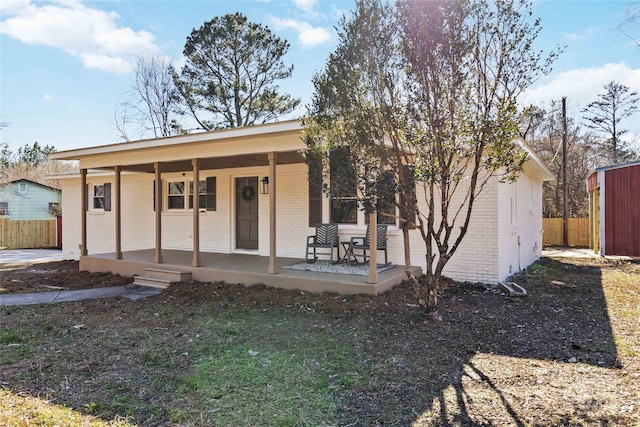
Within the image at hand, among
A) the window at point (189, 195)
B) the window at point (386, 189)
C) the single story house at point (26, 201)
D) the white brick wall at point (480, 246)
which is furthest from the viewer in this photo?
the single story house at point (26, 201)

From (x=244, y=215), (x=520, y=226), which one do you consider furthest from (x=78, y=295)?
(x=520, y=226)

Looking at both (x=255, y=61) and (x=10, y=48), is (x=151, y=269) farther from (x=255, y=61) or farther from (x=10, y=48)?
(x=255, y=61)

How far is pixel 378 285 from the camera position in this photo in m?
6.39

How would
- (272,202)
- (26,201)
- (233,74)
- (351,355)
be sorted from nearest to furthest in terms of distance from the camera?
(351,355), (272,202), (233,74), (26,201)

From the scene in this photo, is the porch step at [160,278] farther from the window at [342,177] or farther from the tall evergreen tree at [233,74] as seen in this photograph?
the tall evergreen tree at [233,74]

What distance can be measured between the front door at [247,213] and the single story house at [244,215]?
0.03m

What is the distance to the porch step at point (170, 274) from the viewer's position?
8312 millimetres

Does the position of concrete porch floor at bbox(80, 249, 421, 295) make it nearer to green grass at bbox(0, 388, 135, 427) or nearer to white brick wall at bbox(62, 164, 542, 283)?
white brick wall at bbox(62, 164, 542, 283)

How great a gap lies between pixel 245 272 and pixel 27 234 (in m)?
20.7

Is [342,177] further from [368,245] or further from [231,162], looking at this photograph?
[231,162]

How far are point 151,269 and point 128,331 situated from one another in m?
3.68

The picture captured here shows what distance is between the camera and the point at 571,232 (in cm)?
1930

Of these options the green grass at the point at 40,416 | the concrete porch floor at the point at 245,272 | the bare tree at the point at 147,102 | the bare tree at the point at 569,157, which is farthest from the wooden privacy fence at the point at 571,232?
the bare tree at the point at 147,102

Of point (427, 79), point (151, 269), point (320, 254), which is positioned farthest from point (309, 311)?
point (151, 269)
